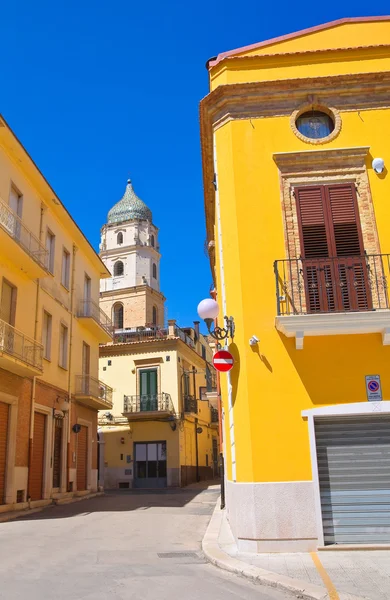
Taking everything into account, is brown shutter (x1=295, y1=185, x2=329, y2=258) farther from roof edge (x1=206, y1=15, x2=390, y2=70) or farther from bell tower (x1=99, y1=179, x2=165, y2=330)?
bell tower (x1=99, y1=179, x2=165, y2=330)

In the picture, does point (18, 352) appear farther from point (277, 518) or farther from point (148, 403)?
point (148, 403)

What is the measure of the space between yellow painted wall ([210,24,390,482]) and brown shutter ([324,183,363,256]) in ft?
1.26

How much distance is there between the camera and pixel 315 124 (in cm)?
1034

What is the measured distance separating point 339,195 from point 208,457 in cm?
3164

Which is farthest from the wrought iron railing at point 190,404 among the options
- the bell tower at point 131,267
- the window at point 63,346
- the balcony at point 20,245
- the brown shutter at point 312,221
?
the brown shutter at point 312,221

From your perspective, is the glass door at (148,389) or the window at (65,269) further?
the glass door at (148,389)

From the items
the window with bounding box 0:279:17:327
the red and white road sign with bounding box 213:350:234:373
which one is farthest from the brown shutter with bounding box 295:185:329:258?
the window with bounding box 0:279:17:327

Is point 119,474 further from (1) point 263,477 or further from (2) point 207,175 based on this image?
(1) point 263,477

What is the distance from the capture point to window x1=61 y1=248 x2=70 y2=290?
72.2 feet

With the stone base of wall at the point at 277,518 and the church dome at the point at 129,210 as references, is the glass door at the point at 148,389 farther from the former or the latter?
the stone base of wall at the point at 277,518

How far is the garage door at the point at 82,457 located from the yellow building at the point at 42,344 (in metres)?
0.04

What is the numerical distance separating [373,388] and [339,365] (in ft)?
2.05

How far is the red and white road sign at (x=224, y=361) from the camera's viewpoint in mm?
9148

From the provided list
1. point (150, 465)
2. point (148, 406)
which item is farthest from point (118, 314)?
point (150, 465)
